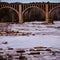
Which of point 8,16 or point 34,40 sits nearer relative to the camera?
point 34,40

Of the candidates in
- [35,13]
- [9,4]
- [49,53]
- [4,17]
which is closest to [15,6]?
[9,4]

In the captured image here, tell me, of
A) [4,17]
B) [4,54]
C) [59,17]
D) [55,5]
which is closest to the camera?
[4,54]

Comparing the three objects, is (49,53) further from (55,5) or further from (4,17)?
(4,17)

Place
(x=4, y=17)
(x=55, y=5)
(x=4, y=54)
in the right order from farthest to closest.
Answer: (x=4, y=17), (x=55, y=5), (x=4, y=54)

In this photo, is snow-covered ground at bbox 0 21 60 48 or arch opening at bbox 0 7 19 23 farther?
arch opening at bbox 0 7 19 23

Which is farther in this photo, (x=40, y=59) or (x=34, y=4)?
(x=34, y=4)

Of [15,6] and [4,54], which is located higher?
[15,6]

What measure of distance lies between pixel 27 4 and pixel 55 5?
789 centimetres

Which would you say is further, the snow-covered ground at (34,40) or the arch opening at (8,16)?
the arch opening at (8,16)

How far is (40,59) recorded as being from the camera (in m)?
19.6

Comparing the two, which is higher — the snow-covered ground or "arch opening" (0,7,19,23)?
"arch opening" (0,7,19,23)

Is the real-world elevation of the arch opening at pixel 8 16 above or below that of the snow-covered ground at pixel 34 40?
above

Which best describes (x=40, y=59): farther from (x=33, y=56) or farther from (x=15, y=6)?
(x=15, y=6)

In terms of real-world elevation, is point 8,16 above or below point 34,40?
above
